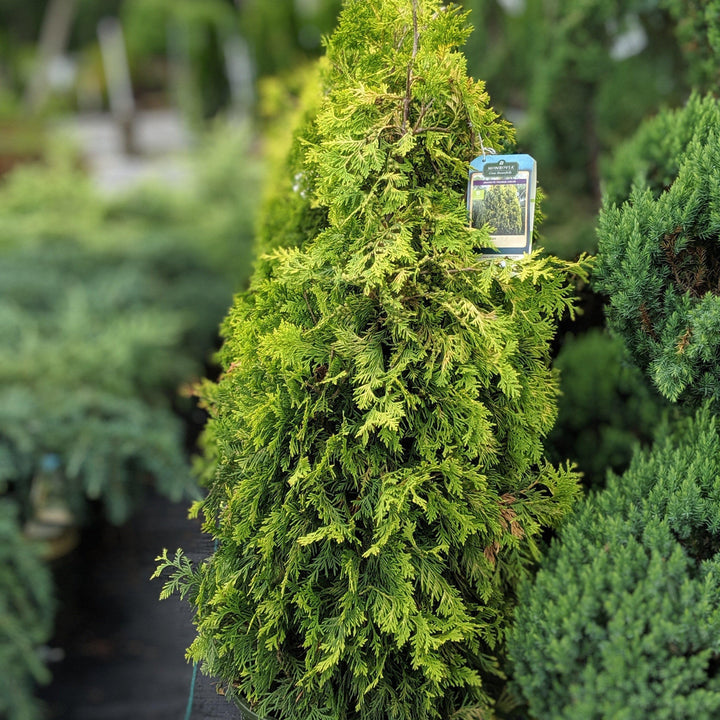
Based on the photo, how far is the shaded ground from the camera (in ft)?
10.5

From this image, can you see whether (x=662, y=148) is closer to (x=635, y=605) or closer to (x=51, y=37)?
(x=635, y=605)

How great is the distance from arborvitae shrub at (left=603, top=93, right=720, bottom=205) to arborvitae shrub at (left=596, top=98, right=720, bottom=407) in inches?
5.2

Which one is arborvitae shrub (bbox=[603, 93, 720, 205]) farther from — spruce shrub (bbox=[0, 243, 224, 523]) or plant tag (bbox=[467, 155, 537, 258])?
spruce shrub (bbox=[0, 243, 224, 523])

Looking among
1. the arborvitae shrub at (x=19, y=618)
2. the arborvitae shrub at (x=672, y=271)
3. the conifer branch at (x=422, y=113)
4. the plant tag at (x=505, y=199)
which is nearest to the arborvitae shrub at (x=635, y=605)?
the arborvitae shrub at (x=672, y=271)

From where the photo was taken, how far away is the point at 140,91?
17.3 metres

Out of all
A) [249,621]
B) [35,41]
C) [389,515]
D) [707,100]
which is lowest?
[249,621]

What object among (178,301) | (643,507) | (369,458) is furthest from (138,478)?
(643,507)

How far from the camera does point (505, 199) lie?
1.42 metres

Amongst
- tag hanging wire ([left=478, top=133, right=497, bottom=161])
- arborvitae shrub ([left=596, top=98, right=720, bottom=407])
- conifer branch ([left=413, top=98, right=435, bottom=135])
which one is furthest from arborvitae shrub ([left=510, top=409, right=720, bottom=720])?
conifer branch ([left=413, top=98, right=435, bottom=135])

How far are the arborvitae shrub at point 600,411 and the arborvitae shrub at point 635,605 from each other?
17.6 inches

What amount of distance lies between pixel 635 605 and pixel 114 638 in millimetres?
3182

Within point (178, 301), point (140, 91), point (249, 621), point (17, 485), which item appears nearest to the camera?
point (249, 621)

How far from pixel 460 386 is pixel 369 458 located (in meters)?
0.26

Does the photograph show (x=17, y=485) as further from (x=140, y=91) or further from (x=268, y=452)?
(x=140, y=91)
